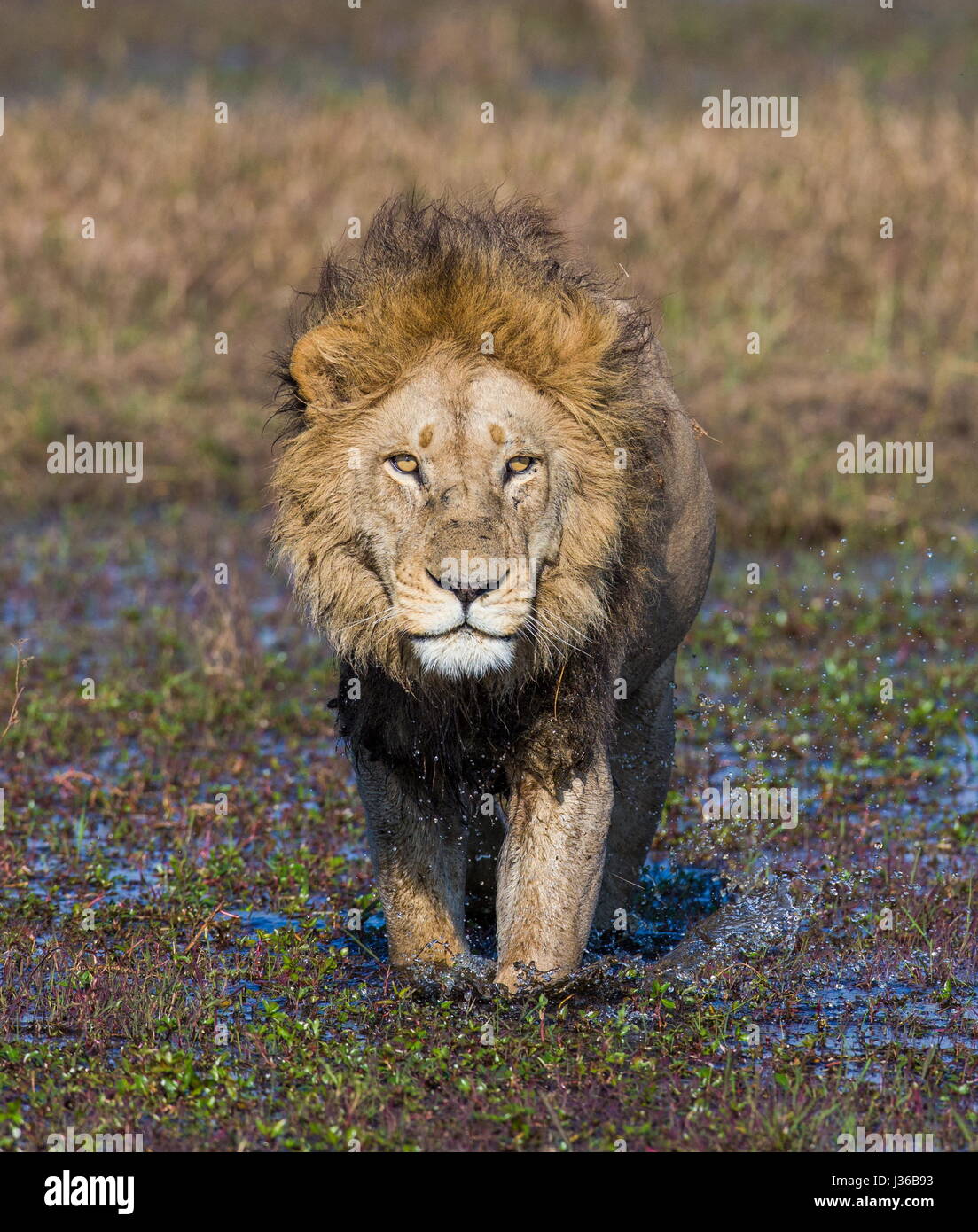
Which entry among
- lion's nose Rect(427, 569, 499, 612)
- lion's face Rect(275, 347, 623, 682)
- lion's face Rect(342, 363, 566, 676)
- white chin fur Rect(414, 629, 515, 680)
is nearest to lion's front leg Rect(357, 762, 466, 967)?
lion's face Rect(275, 347, 623, 682)

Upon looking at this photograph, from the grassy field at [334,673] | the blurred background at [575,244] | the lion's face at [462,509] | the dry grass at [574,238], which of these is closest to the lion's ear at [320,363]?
the lion's face at [462,509]

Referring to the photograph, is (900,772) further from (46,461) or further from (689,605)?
(46,461)

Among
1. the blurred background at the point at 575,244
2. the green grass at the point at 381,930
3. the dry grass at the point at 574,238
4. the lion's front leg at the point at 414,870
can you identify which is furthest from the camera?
the dry grass at the point at 574,238

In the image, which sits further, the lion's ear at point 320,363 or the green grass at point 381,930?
the lion's ear at point 320,363

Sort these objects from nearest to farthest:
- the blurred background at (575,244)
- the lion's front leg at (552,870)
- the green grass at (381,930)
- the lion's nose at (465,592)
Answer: the lion's nose at (465,592)
the green grass at (381,930)
the lion's front leg at (552,870)
the blurred background at (575,244)

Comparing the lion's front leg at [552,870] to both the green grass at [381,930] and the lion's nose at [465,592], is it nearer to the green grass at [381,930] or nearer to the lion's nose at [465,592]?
the green grass at [381,930]

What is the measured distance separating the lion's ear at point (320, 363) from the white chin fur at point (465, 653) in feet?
2.36

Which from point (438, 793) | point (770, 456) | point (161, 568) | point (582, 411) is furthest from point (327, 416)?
point (770, 456)

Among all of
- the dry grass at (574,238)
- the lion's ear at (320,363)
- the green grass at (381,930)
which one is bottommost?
the green grass at (381,930)

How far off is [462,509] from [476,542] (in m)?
0.10

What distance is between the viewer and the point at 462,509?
4293 millimetres

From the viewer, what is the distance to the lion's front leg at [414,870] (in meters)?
4.96

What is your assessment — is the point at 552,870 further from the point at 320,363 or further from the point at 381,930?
the point at 320,363

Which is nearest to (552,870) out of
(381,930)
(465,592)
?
(465,592)
